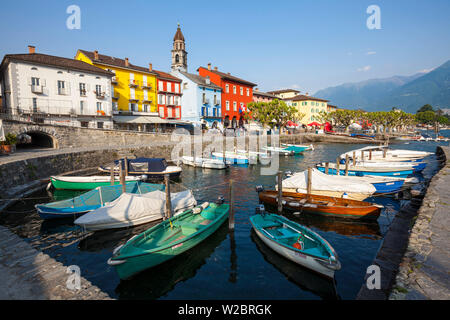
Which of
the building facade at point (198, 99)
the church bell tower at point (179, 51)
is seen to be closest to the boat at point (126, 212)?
the building facade at point (198, 99)

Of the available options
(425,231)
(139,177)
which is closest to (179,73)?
(139,177)

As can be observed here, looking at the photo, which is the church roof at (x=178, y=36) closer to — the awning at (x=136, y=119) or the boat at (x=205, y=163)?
the awning at (x=136, y=119)

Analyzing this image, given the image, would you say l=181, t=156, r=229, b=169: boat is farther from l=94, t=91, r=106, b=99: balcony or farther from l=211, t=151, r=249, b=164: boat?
l=94, t=91, r=106, b=99: balcony

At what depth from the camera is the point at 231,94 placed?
64062mm

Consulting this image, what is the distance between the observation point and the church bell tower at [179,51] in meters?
66.0

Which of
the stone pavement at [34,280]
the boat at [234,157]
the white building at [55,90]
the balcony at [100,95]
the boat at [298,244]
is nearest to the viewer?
the stone pavement at [34,280]

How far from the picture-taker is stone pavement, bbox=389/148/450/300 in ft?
19.8

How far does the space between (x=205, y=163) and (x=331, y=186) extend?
712 inches

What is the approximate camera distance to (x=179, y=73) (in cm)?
5672

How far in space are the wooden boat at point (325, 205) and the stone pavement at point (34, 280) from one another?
11915 millimetres

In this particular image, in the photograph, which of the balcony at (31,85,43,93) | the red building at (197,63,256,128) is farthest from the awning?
the red building at (197,63,256,128)

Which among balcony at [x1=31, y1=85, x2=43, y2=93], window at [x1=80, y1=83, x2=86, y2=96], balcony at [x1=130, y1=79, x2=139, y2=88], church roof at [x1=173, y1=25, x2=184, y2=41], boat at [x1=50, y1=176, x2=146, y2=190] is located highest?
church roof at [x1=173, y1=25, x2=184, y2=41]

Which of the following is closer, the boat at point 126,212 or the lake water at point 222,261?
the lake water at point 222,261

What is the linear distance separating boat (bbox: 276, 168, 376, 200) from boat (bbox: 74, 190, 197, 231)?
8166 mm
